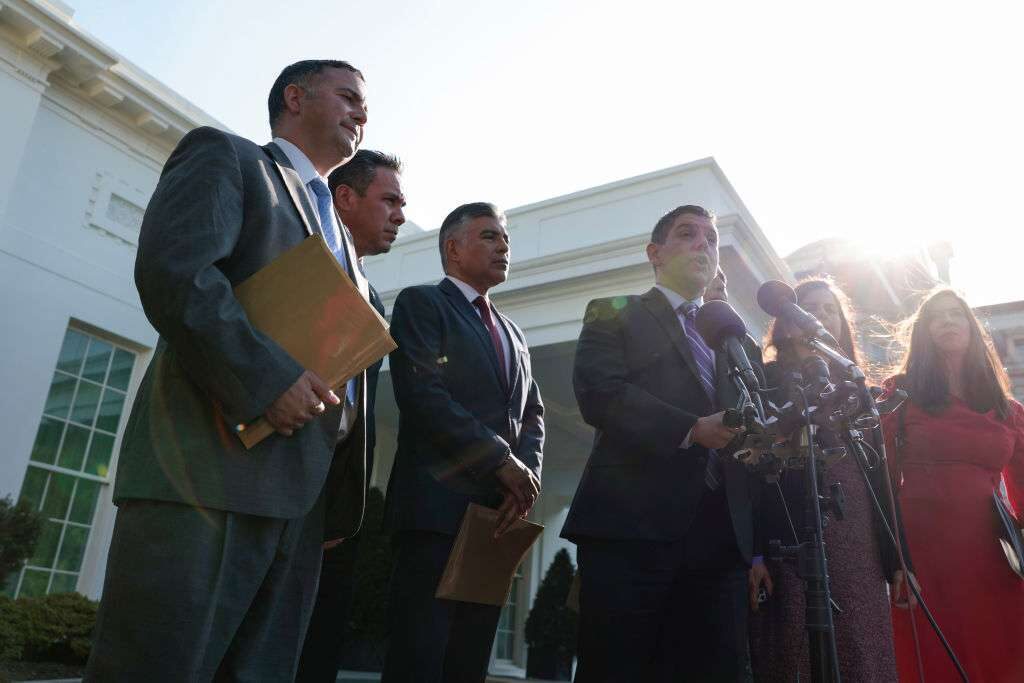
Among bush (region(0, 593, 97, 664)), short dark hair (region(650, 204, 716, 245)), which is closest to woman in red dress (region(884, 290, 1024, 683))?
short dark hair (region(650, 204, 716, 245))

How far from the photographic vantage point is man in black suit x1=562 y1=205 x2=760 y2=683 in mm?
2387

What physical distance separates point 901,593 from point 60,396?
919cm

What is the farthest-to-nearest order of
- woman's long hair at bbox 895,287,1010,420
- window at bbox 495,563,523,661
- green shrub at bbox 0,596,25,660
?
window at bbox 495,563,523,661, green shrub at bbox 0,596,25,660, woman's long hair at bbox 895,287,1010,420

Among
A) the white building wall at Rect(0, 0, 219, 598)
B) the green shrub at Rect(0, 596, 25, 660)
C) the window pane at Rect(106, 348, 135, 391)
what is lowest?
the green shrub at Rect(0, 596, 25, 660)

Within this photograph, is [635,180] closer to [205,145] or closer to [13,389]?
[13,389]

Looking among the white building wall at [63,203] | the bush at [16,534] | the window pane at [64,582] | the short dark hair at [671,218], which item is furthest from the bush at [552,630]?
the short dark hair at [671,218]

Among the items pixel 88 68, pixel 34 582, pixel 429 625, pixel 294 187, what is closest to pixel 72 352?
pixel 34 582

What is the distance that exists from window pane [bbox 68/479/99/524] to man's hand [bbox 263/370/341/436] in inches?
354

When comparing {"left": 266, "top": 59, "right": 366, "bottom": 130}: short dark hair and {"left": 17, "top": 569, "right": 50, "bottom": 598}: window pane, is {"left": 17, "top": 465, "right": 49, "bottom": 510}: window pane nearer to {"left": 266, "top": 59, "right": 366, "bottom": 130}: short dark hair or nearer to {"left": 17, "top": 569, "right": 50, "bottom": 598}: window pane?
{"left": 17, "top": 569, "right": 50, "bottom": 598}: window pane

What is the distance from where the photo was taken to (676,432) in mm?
2428

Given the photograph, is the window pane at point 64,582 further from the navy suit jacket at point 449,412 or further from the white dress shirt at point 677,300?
the white dress shirt at point 677,300

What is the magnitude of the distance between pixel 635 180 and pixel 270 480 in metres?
9.63

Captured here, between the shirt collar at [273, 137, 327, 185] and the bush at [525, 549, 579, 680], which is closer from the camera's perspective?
the shirt collar at [273, 137, 327, 185]

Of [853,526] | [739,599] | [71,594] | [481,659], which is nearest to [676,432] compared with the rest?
[739,599]
